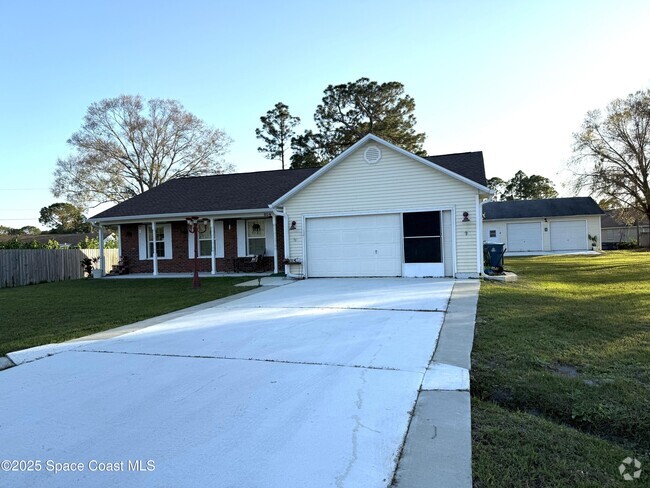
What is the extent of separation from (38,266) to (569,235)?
35.6 m

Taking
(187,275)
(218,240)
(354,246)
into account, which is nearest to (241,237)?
(218,240)

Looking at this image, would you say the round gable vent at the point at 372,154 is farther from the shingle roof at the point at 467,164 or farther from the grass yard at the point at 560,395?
the grass yard at the point at 560,395

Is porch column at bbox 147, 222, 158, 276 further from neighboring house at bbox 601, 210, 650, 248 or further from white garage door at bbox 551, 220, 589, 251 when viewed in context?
neighboring house at bbox 601, 210, 650, 248

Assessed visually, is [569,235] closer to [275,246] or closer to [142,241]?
[275,246]

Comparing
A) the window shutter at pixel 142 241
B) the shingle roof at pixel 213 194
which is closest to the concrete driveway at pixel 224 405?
the shingle roof at pixel 213 194

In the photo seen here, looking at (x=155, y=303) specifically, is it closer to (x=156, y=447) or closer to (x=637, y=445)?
(x=156, y=447)

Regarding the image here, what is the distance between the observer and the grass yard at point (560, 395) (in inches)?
111

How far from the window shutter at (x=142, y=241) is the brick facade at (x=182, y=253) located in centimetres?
17

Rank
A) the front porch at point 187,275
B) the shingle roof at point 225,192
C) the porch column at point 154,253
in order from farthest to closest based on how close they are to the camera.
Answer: the porch column at point 154,253 < the front porch at point 187,275 < the shingle roof at point 225,192

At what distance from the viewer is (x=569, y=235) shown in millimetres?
33750

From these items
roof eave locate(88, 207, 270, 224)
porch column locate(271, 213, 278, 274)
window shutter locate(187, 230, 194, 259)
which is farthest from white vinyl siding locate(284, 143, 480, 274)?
window shutter locate(187, 230, 194, 259)

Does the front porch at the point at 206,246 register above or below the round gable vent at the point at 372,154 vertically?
below

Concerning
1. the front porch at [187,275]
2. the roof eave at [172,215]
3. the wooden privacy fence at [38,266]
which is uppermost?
the roof eave at [172,215]

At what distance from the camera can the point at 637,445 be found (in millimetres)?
3215
